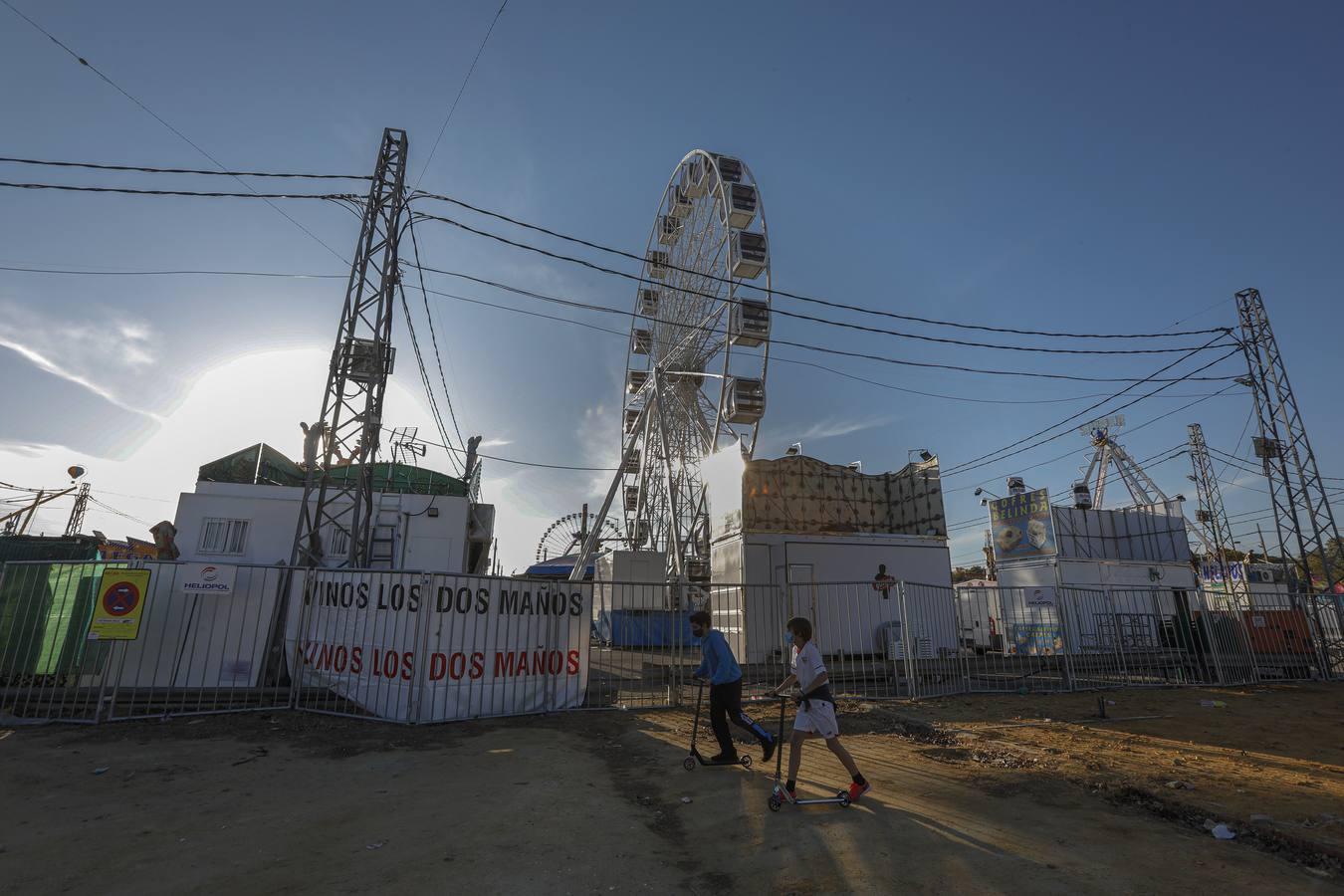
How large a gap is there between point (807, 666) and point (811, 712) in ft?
1.25

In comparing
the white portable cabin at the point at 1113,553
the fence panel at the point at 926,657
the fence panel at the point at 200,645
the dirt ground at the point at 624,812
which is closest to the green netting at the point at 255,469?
the fence panel at the point at 200,645

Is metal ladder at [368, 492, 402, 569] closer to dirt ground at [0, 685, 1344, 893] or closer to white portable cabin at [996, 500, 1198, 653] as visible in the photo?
dirt ground at [0, 685, 1344, 893]

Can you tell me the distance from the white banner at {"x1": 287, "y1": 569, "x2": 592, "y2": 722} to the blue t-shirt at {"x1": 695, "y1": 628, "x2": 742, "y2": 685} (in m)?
3.57

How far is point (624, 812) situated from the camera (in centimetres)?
503

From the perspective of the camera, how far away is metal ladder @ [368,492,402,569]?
18844 mm

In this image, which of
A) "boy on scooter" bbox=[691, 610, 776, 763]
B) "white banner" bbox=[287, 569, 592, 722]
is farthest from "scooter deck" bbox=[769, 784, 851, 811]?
"white banner" bbox=[287, 569, 592, 722]

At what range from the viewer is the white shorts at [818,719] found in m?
5.30

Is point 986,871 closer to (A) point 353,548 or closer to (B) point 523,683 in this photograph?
(B) point 523,683

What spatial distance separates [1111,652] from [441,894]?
16739mm

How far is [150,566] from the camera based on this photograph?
931cm

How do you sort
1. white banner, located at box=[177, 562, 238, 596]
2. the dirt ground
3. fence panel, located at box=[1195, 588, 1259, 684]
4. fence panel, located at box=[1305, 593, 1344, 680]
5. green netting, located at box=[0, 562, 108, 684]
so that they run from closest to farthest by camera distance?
1. the dirt ground
2. white banner, located at box=[177, 562, 238, 596]
3. green netting, located at box=[0, 562, 108, 684]
4. fence panel, located at box=[1195, 588, 1259, 684]
5. fence panel, located at box=[1305, 593, 1344, 680]

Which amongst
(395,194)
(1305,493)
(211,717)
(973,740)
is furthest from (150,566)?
(1305,493)

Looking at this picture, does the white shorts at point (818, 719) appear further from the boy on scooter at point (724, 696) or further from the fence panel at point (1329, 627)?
the fence panel at point (1329, 627)

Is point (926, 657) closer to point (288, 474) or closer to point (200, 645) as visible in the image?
point (200, 645)
